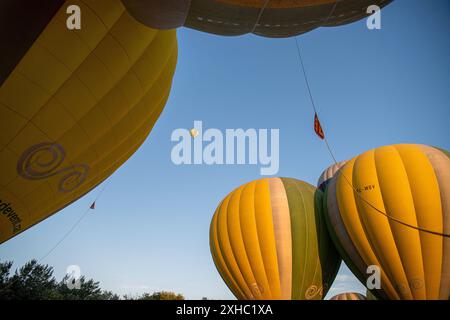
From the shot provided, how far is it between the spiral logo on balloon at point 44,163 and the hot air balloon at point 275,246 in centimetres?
670

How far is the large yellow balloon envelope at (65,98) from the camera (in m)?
5.38

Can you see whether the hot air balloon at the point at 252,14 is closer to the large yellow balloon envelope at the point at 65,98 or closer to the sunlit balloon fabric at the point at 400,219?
the large yellow balloon envelope at the point at 65,98

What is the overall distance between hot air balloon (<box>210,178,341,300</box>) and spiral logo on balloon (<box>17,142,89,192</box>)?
22.0 ft

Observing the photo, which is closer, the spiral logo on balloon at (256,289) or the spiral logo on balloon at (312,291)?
the spiral logo on balloon at (256,289)

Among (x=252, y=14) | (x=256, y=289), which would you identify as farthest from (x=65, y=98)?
(x=256, y=289)

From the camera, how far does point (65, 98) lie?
5.94m

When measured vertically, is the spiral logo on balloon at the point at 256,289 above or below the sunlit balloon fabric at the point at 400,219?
below

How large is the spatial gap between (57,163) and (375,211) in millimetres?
7976

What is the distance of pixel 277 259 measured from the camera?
11.3m

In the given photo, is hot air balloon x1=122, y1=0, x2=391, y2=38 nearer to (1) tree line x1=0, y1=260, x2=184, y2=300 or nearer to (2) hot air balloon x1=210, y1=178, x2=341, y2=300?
(2) hot air balloon x1=210, y1=178, x2=341, y2=300

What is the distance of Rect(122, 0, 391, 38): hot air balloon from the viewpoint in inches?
159

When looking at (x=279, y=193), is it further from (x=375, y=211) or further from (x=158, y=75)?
(x=158, y=75)

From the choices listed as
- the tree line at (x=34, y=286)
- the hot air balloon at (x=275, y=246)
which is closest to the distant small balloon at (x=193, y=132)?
the hot air balloon at (x=275, y=246)

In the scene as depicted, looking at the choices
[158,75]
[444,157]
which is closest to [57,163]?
[158,75]
